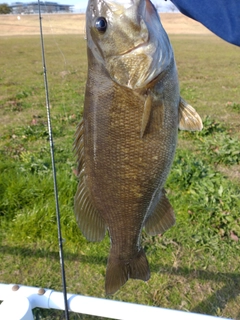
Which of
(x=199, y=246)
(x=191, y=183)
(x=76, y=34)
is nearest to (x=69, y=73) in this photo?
(x=191, y=183)

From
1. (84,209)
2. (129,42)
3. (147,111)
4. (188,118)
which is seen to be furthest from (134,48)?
(84,209)

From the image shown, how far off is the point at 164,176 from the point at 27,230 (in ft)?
9.25

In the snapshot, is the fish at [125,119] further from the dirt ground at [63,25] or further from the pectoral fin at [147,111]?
the dirt ground at [63,25]

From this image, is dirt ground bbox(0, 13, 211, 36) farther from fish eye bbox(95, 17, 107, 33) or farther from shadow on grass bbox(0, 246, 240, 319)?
fish eye bbox(95, 17, 107, 33)

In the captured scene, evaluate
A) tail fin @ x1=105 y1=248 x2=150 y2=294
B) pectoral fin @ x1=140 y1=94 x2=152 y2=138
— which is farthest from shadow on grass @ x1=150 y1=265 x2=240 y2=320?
pectoral fin @ x1=140 y1=94 x2=152 y2=138

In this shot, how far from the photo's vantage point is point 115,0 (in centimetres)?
160

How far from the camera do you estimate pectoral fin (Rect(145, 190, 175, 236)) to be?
207 cm

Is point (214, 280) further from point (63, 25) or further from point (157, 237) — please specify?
point (63, 25)

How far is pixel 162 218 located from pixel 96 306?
26.9 inches

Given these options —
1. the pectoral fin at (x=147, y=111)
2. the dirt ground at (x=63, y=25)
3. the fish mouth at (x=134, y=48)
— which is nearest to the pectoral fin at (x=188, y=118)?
the pectoral fin at (x=147, y=111)

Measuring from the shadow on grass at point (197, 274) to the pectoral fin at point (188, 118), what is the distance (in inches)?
87.5

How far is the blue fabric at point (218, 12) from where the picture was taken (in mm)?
1931

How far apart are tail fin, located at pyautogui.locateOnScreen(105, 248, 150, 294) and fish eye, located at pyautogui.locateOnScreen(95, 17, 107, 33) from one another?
4.04 ft

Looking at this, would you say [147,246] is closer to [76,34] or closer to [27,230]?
[27,230]
